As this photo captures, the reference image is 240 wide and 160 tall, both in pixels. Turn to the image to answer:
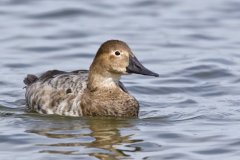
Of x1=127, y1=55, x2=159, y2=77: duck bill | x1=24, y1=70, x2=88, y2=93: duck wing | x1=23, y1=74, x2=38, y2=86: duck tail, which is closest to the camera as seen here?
x1=127, y1=55, x2=159, y2=77: duck bill

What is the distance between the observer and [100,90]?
12812mm

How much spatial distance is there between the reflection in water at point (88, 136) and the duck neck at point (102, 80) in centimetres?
48

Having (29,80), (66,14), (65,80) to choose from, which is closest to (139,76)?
(29,80)

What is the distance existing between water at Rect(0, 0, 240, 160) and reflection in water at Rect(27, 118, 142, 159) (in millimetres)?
12

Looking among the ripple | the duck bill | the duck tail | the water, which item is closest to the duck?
the duck bill

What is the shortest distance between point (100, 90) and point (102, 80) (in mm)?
134

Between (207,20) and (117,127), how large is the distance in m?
7.69

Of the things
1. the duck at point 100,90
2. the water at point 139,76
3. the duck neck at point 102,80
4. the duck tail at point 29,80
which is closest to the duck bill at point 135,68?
the duck at point 100,90

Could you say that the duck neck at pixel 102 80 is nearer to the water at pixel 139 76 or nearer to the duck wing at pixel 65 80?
the duck wing at pixel 65 80

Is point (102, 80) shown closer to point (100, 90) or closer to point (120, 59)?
point (100, 90)

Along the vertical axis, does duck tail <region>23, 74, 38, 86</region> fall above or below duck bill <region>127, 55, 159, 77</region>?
below

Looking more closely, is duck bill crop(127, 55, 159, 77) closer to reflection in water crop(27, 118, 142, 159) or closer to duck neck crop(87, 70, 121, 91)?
duck neck crop(87, 70, 121, 91)

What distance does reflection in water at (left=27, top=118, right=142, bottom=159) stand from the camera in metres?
10.9

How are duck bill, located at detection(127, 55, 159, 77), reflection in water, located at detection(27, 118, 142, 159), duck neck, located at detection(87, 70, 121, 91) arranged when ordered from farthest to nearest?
duck neck, located at detection(87, 70, 121, 91) → duck bill, located at detection(127, 55, 159, 77) → reflection in water, located at detection(27, 118, 142, 159)
